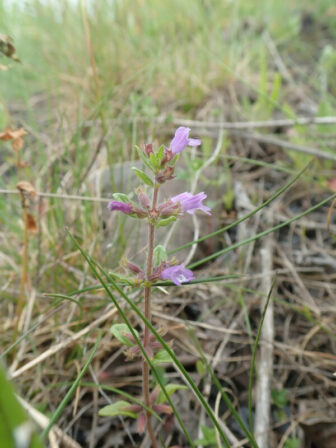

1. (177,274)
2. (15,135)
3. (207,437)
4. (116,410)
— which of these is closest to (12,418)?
(177,274)

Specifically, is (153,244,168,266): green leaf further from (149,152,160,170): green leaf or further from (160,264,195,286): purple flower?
(149,152,160,170): green leaf

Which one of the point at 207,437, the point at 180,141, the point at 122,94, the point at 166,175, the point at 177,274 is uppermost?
the point at 122,94

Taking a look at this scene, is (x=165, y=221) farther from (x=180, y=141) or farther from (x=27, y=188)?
(x=27, y=188)

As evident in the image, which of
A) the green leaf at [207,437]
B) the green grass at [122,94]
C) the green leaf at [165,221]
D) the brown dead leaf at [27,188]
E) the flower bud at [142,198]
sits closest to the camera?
the green leaf at [165,221]

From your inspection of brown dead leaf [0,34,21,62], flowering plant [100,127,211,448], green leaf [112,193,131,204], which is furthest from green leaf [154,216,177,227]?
brown dead leaf [0,34,21,62]

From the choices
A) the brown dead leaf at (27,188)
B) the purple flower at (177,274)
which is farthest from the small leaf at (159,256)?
the brown dead leaf at (27,188)

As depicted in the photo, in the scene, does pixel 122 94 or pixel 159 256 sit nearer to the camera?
pixel 159 256

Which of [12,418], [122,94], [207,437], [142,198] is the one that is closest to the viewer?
[12,418]

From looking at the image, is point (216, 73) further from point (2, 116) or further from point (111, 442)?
point (111, 442)

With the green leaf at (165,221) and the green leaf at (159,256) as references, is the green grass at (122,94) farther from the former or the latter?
the green leaf at (165,221)
